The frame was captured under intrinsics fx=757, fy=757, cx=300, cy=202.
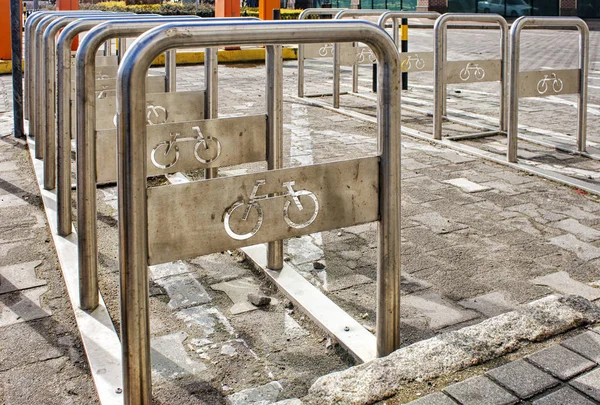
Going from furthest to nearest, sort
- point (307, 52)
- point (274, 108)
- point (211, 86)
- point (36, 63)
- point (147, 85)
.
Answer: point (307, 52)
point (36, 63)
point (147, 85)
point (211, 86)
point (274, 108)

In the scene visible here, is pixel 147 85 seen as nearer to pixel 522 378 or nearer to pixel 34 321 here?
pixel 34 321

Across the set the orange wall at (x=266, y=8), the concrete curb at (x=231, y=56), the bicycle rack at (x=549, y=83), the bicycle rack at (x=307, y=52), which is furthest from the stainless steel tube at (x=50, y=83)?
the orange wall at (x=266, y=8)

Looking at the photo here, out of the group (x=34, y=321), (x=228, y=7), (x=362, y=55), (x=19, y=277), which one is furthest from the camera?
(x=228, y=7)

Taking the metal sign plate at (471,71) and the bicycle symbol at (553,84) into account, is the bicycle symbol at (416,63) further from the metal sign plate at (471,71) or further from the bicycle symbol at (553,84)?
the bicycle symbol at (553,84)

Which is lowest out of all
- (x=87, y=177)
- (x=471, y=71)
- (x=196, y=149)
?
(x=87, y=177)

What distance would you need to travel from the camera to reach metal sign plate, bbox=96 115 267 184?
320 cm

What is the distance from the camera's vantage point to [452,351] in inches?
99.0

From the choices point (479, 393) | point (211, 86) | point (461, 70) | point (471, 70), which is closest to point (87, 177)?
point (211, 86)

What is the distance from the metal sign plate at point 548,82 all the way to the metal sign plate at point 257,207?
12.9 feet

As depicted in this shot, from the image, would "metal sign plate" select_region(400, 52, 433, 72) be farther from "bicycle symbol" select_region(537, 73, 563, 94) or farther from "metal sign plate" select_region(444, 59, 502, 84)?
"bicycle symbol" select_region(537, 73, 563, 94)

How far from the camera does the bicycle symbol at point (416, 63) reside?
854cm

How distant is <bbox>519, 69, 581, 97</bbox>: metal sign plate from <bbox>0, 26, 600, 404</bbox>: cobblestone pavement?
31.3 inches

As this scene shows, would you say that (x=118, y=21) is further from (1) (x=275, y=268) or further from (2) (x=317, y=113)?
(2) (x=317, y=113)

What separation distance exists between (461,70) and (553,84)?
1013mm
